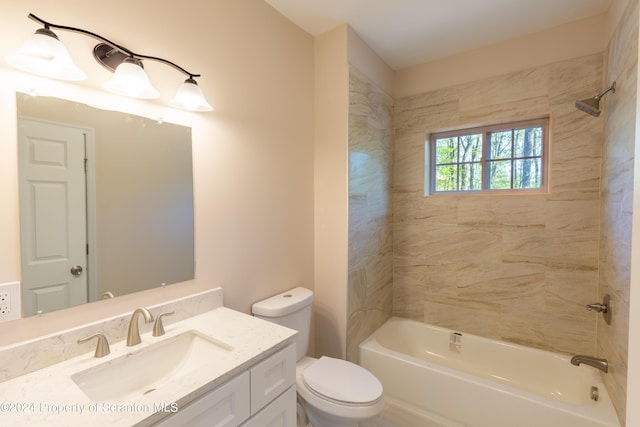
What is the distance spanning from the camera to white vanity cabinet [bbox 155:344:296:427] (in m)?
0.87

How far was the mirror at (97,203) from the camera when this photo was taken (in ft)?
3.18

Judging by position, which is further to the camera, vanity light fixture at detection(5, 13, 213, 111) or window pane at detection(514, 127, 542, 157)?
window pane at detection(514, 127, 542, 157)

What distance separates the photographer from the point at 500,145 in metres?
2.32

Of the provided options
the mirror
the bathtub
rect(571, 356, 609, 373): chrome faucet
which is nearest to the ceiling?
the mirror

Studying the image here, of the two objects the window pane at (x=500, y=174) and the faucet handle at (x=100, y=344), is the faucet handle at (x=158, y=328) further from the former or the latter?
the window pane at (x=500, y=174)

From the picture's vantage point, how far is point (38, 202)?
974 millimetres

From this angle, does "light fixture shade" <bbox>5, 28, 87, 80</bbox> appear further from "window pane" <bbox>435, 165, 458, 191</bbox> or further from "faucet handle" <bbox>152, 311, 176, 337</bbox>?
"window pane" <bbox>435, 165, 458, 191</bbox>

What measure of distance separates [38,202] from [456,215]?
2512mm

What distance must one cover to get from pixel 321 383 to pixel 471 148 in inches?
84.1

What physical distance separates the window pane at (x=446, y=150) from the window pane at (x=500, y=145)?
27cm

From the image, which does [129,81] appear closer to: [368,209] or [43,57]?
[43,57]

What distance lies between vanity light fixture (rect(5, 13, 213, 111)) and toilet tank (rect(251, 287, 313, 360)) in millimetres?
1101

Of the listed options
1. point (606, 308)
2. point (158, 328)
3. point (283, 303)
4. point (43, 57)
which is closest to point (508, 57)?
point (606, 308)

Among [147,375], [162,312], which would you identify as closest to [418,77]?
[162,312]
